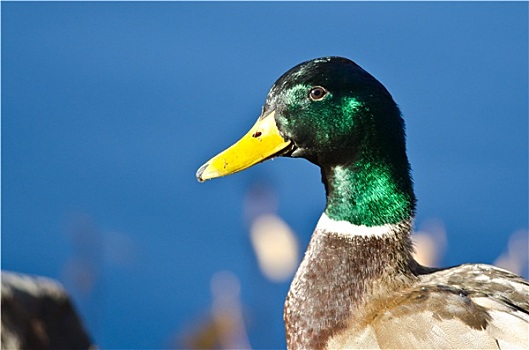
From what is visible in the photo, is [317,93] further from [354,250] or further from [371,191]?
[354,250]

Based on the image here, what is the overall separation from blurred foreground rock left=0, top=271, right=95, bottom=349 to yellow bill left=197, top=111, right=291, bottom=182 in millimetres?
1012

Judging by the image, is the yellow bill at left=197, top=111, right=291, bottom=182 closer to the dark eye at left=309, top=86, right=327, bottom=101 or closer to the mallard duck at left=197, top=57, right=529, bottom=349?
the mallard duck at left=197, top=57, right=529, bottom=349

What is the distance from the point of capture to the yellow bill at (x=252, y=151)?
3633 mm

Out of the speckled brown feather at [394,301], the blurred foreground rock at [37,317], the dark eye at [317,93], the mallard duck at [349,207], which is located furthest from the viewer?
the blurred foreground rock at [37,317]

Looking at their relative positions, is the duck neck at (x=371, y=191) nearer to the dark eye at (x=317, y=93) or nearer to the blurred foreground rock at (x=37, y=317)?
the dark eye at (x=317, y=93)

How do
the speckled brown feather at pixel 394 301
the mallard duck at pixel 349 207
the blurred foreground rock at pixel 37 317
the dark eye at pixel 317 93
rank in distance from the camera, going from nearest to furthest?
1. the speckled brown feather at pixel 394 301
2. the mallard duck at pixel 349 207
3. the dark eye at pixel 317 93
4. the blurred foreground rock at pixel 37 317

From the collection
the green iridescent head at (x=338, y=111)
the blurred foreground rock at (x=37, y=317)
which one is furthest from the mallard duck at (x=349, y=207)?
the blurred foreground rock at (x=37, y=317)

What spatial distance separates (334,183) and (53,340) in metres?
1.37

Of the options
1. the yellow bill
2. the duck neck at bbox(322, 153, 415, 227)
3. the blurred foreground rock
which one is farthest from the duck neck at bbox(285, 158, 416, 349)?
the blurred foreground rock

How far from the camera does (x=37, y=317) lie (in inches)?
174

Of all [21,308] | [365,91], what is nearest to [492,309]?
[365,91]

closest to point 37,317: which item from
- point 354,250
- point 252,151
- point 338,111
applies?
point 252,151

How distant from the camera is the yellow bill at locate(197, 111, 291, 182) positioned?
3.63m

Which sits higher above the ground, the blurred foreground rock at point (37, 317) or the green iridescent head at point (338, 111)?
the green iridescent head at point (338, 111)
